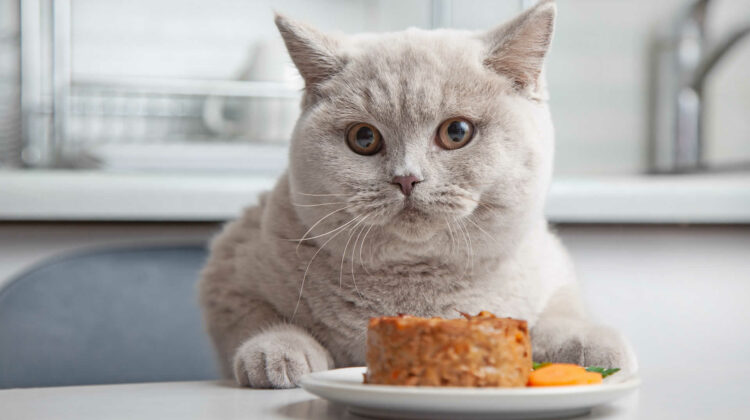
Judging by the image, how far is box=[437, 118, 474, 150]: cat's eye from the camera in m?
0.77

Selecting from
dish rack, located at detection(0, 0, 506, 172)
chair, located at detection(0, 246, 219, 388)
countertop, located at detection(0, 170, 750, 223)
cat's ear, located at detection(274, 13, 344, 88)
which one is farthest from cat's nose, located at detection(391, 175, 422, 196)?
dish rack, located at detection(0, 0, 506, 172)

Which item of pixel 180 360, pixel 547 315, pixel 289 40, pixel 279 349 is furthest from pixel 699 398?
pixel 180 360

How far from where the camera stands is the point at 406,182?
733mm

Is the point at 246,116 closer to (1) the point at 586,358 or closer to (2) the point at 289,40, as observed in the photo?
(2) the point at 289,40

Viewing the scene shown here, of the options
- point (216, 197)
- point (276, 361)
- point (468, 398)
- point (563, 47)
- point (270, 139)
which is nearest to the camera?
point (468, 398)

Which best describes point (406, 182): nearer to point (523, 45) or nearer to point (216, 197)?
point (523, 45)

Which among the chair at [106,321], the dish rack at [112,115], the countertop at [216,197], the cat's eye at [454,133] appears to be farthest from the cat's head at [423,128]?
the dish rack at [112,115]

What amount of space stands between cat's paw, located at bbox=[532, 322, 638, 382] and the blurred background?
2.48 feet

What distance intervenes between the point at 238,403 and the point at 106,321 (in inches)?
30.3

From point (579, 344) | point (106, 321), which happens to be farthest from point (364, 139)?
point (106, 321)

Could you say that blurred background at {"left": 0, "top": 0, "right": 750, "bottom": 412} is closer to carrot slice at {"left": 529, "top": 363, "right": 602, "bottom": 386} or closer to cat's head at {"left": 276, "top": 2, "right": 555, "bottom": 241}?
cat's head at {"left": 276, "top": 2, "right": 555, "bottom": 241}

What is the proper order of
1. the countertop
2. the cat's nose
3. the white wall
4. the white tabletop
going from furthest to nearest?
the white wall
the countertop
the cat's nose
the white tabletop

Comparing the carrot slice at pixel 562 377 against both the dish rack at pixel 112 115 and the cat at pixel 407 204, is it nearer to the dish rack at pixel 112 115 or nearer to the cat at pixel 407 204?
the cat at pixel 407 204

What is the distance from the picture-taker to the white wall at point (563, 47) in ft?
6.73
